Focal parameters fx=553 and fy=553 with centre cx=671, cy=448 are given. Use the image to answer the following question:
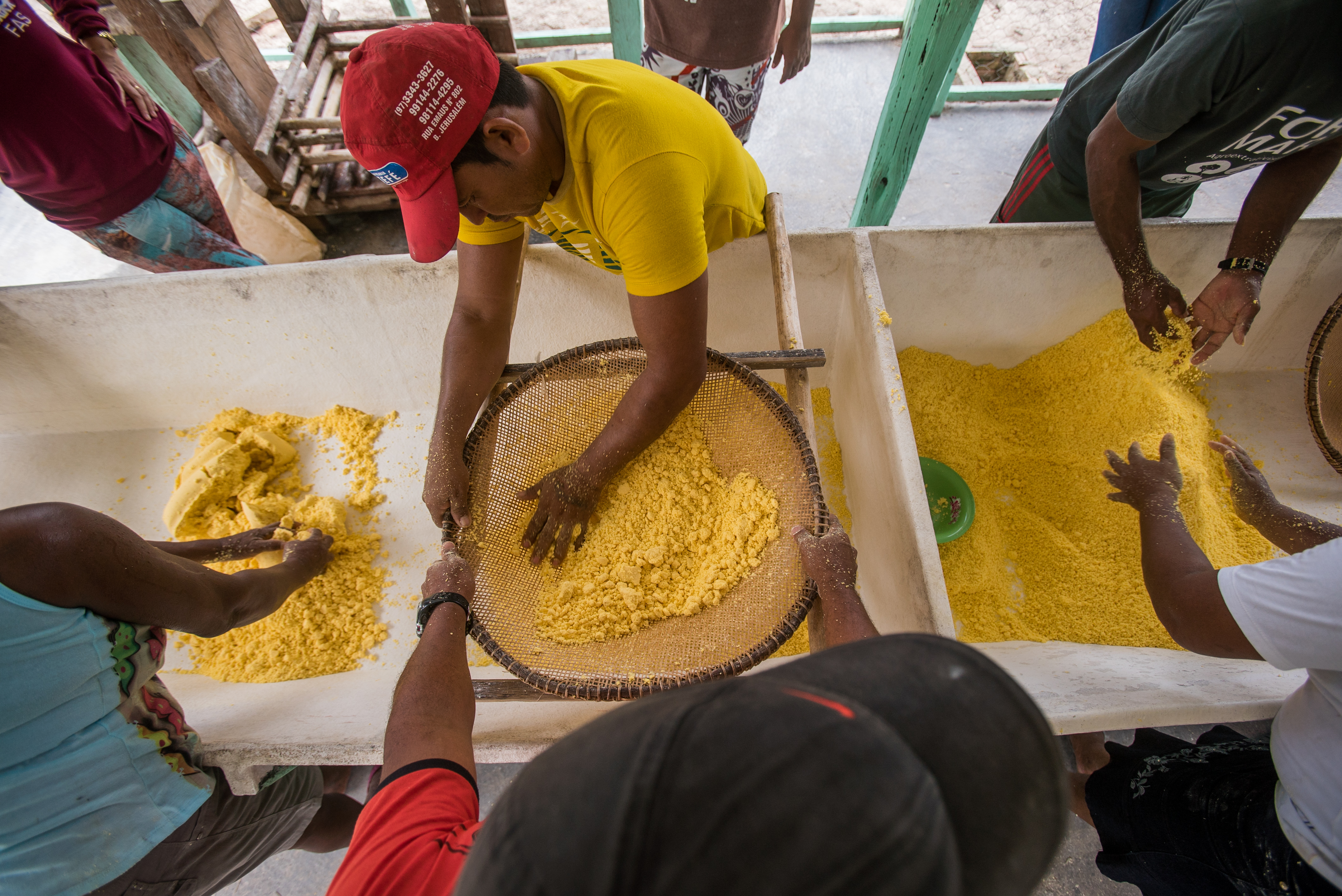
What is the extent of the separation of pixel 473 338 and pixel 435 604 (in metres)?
0.64

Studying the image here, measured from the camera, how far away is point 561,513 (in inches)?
48.4

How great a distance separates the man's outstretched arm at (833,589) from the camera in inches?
35.5

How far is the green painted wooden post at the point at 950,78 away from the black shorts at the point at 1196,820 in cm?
210

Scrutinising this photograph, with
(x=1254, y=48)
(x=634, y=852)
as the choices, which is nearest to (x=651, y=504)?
(x=634, y=852)

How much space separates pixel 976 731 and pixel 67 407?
2647 millimetres

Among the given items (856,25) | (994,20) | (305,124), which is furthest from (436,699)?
(994,20)

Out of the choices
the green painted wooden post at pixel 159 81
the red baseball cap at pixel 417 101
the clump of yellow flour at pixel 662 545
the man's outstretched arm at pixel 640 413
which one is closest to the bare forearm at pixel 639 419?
the man's outstretched arm at pixel 640 413

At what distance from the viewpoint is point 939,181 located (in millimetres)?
2916

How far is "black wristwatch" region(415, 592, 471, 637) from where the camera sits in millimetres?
974

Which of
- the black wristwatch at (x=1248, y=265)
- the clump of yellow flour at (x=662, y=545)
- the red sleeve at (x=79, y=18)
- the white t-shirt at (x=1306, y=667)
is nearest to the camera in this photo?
the white t-shirt at (x=1306, y=667)

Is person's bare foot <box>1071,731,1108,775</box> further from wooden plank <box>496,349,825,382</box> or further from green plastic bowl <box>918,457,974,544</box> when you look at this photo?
wooden plank <box>496,349,825,382</box>

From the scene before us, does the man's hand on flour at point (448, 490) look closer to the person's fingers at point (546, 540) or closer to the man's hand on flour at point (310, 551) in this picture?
the person's fingers at point (546, 540)

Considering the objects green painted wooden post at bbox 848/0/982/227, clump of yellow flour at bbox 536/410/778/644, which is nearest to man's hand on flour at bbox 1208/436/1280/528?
clump of yellow flour at bbox 536/410/778/644

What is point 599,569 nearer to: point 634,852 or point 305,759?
point 305,759
